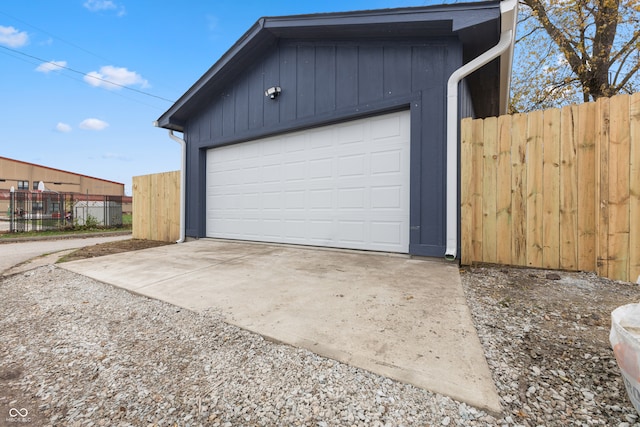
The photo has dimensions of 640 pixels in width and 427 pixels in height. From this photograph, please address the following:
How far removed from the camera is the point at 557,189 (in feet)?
9.49

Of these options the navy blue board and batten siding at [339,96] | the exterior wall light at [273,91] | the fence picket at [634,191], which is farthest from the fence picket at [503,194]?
the exterior wall light at [273,91]

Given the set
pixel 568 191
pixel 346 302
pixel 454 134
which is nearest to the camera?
pixel 346 302

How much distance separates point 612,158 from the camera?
256 cm

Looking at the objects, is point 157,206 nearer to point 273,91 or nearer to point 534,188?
point 273,91

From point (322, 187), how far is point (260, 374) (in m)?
3.53

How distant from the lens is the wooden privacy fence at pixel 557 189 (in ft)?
8.26

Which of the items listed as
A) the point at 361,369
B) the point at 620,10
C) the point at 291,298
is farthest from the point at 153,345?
the point at 620,10

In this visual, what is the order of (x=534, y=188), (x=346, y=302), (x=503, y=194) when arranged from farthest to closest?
1. (x=503, y=194)
2. (x=534, y=188)
3. (x=346, y=302)

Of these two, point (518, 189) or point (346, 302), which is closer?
point (346, 302)

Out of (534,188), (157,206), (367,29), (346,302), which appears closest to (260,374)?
(346,302)

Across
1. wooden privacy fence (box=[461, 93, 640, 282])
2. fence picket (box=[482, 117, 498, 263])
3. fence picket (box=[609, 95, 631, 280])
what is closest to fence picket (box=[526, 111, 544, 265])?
wooden privacy fence (box=[461, 93, 640, 282])

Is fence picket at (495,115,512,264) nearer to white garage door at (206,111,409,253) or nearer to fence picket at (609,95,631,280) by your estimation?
fence picket at (609,95,631,280)

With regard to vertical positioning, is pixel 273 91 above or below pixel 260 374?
above

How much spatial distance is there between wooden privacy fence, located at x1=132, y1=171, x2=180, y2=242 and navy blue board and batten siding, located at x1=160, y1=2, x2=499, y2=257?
0.47 m
